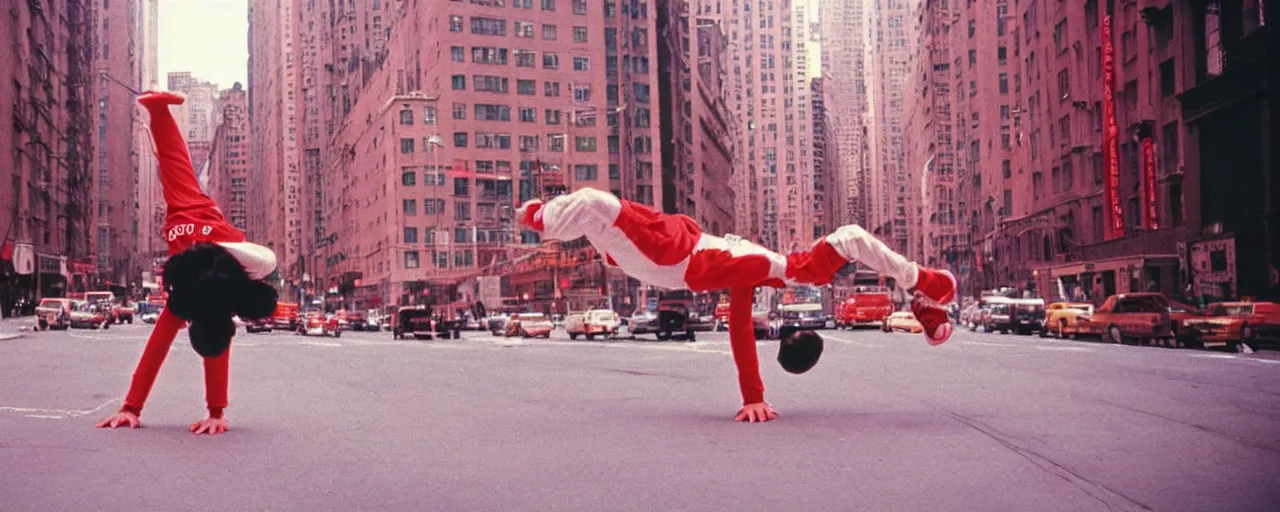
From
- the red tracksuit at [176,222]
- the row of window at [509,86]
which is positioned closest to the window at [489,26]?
the row of window at [509,86]

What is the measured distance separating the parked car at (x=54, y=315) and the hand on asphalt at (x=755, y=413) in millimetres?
38880

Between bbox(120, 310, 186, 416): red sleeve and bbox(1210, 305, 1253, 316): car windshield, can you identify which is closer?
bbox(120, 310, 186, 416): red sleeve

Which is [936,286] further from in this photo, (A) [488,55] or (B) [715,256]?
(A) [488,55]

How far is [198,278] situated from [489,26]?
78454 mm

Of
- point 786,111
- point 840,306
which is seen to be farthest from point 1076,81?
point 786,111

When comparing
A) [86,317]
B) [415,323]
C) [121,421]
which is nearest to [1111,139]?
[415,323]

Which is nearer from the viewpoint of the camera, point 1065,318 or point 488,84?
point 1065,318

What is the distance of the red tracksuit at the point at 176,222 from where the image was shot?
6945mm

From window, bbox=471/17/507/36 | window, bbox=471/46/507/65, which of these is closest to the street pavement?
window, bbox=471/46/507/65

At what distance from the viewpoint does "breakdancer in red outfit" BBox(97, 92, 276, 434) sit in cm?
627

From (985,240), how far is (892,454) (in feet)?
243

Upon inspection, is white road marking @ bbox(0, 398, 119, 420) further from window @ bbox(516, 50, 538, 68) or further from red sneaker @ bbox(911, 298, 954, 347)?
window @ bbox(516, 50, 538, 68)

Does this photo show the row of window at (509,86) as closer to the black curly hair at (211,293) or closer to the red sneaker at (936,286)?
the red sneaker at (936,286)

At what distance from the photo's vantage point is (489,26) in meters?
82.1
